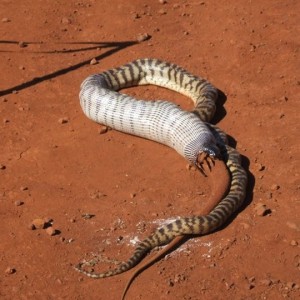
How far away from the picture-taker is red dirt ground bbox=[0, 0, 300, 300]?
8.77 meters

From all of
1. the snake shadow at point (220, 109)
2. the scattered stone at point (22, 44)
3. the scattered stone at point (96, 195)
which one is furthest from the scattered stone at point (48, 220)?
the scattered stone at point (22, 44)

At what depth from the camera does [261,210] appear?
9.52 metres

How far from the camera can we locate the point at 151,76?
40.8 feet

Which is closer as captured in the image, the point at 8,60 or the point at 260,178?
the point at 260,178

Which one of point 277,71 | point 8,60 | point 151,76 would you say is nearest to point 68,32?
point 8,60

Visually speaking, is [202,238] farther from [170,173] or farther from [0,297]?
[0,297]

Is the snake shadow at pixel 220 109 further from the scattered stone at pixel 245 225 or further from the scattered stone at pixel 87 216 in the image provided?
the scattered stone at pixel 87 216

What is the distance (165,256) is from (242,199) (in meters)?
1.34

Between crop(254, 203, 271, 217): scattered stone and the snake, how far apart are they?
0.70 feet

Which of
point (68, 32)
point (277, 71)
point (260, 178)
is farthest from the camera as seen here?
point (68, 32)

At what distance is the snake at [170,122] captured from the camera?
9164 mm

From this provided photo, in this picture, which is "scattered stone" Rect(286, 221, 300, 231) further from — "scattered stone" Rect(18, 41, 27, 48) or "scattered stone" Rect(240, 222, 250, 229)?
"scattered stone" Rect(18, 41, 27, 48)

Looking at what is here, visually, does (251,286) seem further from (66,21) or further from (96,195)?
(66,21)

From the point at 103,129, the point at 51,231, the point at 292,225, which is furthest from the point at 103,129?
the point at 292,225
